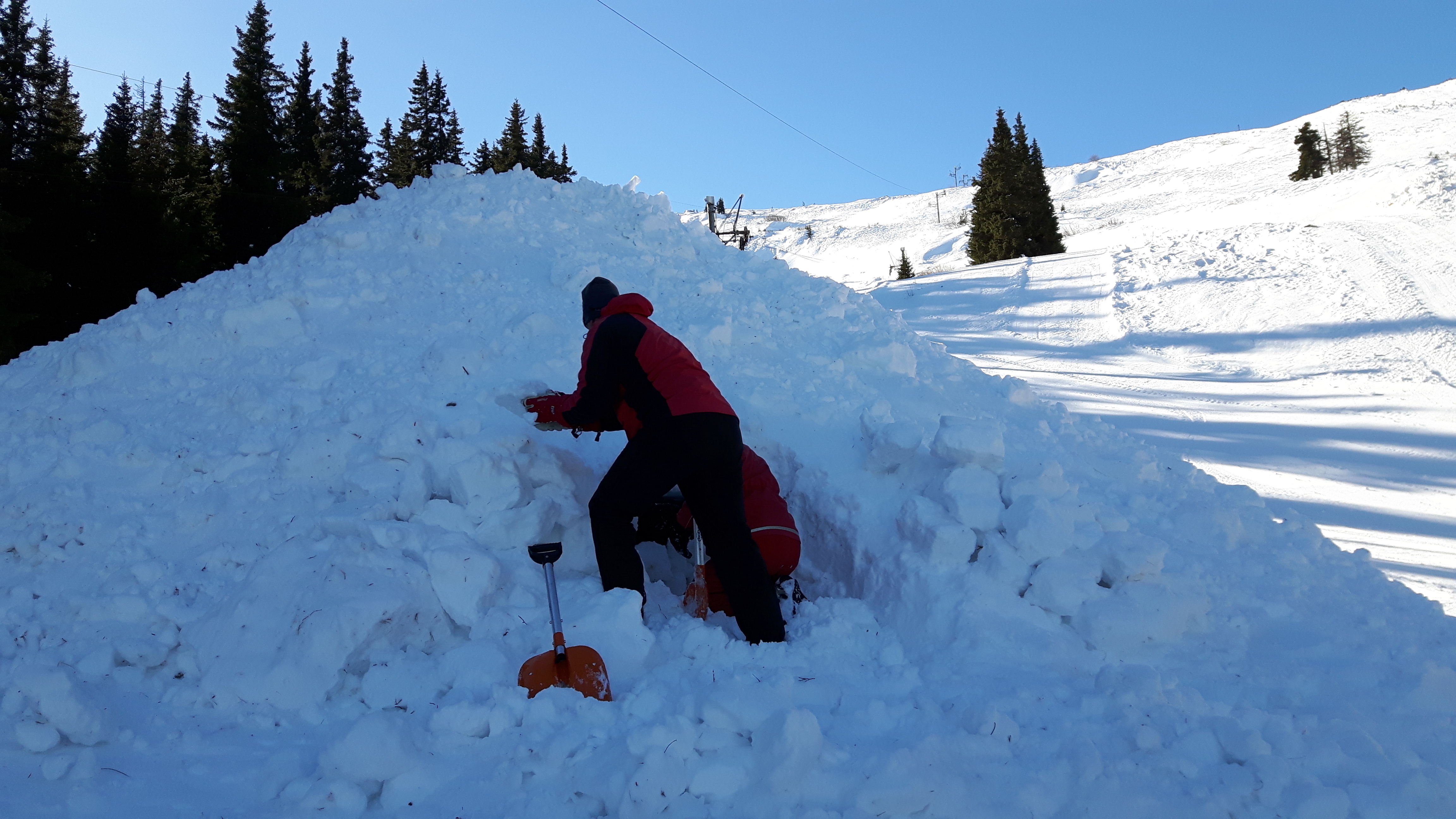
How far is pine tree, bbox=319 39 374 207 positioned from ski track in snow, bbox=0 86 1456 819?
20023mm

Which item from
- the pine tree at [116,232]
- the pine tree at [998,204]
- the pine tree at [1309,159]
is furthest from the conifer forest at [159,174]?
the pine tree at [1309,159]

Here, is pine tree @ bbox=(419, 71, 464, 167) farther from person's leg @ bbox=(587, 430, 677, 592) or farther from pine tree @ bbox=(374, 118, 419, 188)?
person's leg @ bbox=(587, 430, 677, 592)

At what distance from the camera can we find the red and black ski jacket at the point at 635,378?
2.97 m

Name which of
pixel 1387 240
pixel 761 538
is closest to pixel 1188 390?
pixel 1387 240

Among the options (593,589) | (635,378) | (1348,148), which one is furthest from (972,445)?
(1348,148)

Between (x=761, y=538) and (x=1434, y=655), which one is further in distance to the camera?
(x=761, y=538)

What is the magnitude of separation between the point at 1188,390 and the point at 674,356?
9.03 metres

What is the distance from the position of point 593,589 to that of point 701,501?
617mm

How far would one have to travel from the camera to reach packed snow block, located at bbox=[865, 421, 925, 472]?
3.78 m

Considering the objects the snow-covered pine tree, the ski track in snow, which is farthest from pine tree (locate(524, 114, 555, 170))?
the ski track in snow

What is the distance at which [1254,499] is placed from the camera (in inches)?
168

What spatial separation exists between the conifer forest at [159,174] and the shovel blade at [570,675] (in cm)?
952

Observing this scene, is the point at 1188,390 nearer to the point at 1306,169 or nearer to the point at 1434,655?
the point at 1434,655

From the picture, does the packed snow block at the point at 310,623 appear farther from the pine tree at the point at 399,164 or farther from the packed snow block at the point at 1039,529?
the pine tree at the point at 399,164
